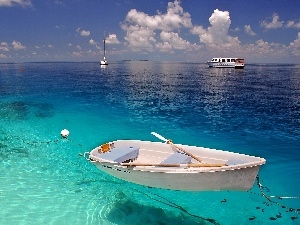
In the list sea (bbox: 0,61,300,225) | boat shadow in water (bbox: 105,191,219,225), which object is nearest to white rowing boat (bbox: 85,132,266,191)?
sea (bbox: 0,61,300,225)

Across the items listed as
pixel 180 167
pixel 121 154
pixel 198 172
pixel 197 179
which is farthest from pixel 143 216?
pixel 198 172

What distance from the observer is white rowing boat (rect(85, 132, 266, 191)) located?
12.0 meters

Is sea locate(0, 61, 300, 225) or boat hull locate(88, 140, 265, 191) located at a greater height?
boat hull locate(88, 140, 265, 191)

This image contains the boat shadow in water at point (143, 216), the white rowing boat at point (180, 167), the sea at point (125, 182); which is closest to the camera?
the white rowing boat at point (180, 167)

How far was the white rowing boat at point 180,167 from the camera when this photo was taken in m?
12.0

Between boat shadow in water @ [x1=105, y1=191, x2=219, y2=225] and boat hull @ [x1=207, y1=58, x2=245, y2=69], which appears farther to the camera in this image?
boat hull @ [x1=207, y1=58, x2=245, y2=69]

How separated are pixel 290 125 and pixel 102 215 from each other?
82.3 ft

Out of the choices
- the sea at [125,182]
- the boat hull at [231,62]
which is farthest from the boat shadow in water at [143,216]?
the boat hull at [231,62]

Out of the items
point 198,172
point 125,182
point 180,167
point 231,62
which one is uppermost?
point 231,62

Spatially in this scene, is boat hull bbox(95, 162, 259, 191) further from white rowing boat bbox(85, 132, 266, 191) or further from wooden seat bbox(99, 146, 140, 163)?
wooden seat bbox(99, 146, 140, 163)

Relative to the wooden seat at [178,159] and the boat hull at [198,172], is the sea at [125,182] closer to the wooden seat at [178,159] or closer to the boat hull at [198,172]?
the boat hull at [198,172]

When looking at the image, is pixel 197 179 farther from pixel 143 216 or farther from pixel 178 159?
pixel 143 216

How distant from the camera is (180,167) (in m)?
13.0

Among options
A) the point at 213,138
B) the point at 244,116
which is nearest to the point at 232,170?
the point at 213,138
